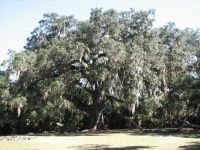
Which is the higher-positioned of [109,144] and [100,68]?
[100,68]

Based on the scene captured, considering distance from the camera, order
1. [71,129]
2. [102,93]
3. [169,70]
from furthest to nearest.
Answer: [102,93], [169,70], [71,129]

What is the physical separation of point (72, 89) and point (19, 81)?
452 cm

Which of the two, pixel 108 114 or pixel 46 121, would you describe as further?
pixel 108 114

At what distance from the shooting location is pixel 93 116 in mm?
22078

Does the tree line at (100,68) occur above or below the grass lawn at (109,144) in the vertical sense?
above

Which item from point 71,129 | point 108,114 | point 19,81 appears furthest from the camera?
point 108,114

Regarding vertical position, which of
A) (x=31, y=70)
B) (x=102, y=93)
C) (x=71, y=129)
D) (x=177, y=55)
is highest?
(x=177, y=55)

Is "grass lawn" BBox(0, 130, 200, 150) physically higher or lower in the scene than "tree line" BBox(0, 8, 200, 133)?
lower

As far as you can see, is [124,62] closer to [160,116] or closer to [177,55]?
[177,55]

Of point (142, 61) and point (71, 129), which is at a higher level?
point (142, 61)

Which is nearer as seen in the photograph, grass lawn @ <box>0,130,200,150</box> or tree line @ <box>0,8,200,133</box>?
grass lawn @ <box>0,130,200,150</box>

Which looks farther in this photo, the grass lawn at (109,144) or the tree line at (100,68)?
the tree line at (100,68)

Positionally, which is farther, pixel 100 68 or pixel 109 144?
pixel 100 68

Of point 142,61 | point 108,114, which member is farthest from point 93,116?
point 142,61
